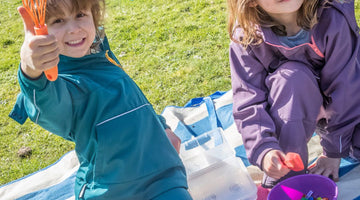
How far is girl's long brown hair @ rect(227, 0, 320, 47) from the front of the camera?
198cm

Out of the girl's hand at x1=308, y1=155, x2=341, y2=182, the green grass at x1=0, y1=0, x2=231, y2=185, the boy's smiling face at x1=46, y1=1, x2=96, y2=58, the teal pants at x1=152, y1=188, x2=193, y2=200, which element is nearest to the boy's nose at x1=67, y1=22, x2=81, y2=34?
the boy's smiling face at x1=46, y1=1, x2=96, y2=58

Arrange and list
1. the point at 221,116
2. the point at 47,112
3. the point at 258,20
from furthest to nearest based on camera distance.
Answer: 1. the point at 221,116
2. the point at 258,20
3. the point at 47,112

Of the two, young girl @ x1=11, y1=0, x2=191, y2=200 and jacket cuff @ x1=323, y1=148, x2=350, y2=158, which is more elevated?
young girl @ x1=11, y1=0, x2=191, y2=200

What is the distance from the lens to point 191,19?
4.32 m

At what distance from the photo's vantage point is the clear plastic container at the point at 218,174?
2.07 metres

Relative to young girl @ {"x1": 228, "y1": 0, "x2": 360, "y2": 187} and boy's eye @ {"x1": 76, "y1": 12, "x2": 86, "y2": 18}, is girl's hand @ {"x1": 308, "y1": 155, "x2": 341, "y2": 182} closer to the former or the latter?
young girl @ {"x1": 228, "y1": 0, "x2": 360, "y2": 187}

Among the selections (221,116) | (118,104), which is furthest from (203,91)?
(118,104)

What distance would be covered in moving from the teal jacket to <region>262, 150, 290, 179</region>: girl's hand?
14.0 inches

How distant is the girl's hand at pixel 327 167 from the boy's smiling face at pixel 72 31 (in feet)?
3.83

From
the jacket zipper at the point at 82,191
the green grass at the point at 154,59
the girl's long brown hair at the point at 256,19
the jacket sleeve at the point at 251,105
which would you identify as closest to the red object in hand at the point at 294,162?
the jacket sleeve at the point at 251,105

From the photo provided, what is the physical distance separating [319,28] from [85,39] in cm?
103

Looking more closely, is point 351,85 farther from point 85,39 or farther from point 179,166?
point 85,39

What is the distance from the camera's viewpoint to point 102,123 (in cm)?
170

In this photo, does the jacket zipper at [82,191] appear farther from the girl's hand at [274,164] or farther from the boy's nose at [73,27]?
the girl's hand at [274,164]
